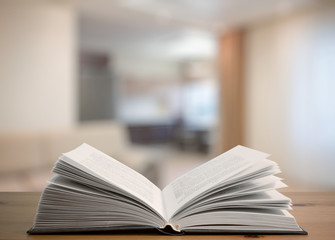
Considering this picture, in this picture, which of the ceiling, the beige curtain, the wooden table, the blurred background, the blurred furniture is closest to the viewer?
the wooden table

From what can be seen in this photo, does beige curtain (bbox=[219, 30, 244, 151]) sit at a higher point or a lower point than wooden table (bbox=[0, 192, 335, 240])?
higher

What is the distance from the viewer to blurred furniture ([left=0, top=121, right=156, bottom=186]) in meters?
2.28

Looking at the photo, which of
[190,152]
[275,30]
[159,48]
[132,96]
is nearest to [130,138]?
[132,96]

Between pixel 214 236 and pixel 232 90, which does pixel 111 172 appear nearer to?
pixel 214 236

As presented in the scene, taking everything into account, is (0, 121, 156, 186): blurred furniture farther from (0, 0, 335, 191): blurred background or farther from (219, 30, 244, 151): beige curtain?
(219, 30, 244, 151): beige curtain

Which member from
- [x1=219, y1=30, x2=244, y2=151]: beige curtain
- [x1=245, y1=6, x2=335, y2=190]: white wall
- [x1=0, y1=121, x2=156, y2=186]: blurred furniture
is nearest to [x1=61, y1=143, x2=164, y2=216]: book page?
[x1=0, y1=121, x2=156, y2=186]: blurred furniture

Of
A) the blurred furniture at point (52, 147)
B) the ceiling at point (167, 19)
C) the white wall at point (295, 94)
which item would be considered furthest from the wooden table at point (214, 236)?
the white wall at point (295, 94)

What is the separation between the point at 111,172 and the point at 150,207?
117mm

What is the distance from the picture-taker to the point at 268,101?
421 centimetres

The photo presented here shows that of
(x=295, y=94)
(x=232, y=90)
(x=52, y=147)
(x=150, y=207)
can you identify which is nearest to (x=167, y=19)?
(x=232, y=90)

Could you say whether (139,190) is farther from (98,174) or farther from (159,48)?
(159,48)

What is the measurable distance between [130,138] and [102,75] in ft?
5.67

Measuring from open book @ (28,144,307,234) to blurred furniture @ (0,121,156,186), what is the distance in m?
2.06

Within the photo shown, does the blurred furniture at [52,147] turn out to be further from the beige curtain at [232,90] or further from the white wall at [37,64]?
the beige curtain at [232,90]
